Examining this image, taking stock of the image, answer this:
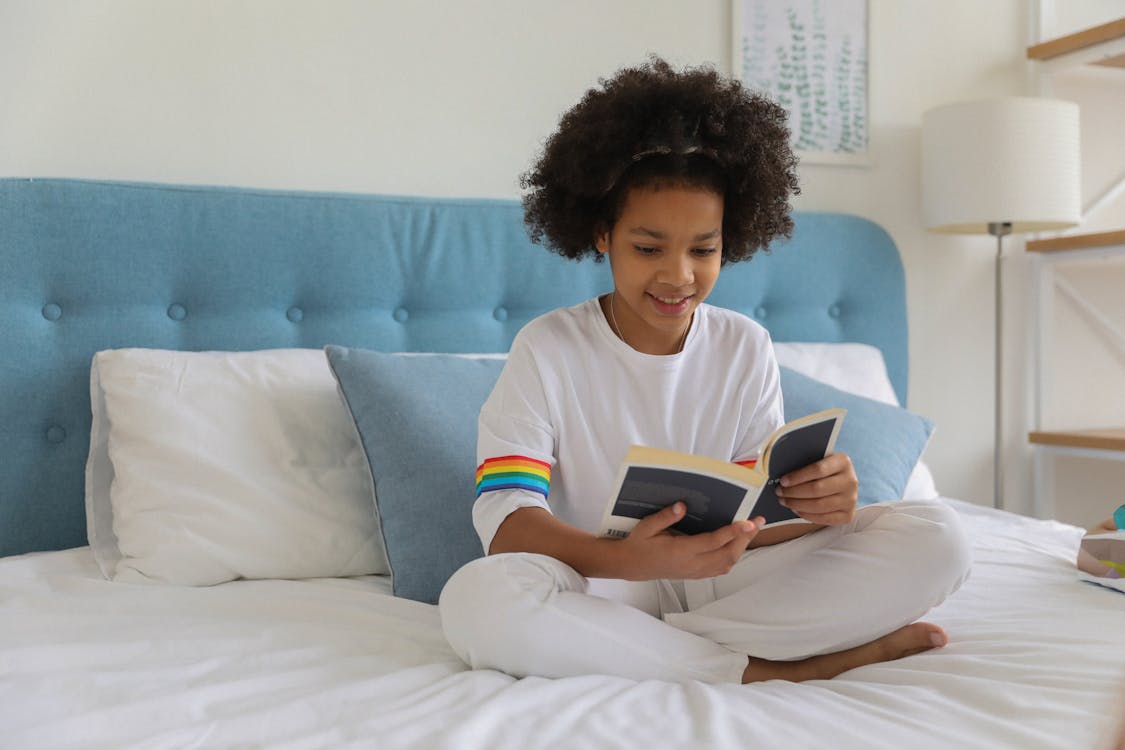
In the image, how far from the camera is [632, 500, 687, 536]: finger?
3.13 ft

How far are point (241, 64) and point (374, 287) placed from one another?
44 cm

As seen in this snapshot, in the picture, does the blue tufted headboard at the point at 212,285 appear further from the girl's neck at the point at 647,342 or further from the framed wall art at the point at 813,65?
the girl's neck at the point at 647,342

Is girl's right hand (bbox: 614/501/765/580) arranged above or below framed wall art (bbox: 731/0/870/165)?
below

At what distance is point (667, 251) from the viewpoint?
1.20m

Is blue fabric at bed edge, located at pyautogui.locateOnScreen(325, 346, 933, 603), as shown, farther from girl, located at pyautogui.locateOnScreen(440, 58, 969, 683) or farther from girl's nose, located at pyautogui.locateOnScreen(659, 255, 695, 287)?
girl's nose, located at pyautogui.locateOnScreen(659, 255, 695, 287)

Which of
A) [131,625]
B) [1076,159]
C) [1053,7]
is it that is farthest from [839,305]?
[131,625]

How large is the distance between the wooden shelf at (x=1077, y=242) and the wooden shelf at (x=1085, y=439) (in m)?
0.40

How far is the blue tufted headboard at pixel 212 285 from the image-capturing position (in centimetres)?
157

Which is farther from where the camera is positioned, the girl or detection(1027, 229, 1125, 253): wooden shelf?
detection(1027, 229, 1125, 253): wooden shelf

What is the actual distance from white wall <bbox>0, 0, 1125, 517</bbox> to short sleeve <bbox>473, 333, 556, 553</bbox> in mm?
820

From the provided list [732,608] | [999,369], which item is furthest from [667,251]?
[999,369]

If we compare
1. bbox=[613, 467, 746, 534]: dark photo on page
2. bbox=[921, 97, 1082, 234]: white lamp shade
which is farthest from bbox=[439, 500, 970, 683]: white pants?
bbox=[921, 97, 1082, 234]: white lamp shade

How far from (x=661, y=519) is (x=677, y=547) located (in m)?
0.03


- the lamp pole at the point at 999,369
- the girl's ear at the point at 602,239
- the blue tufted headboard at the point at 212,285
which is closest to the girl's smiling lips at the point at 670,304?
the girl's ear at the point at 602,239
